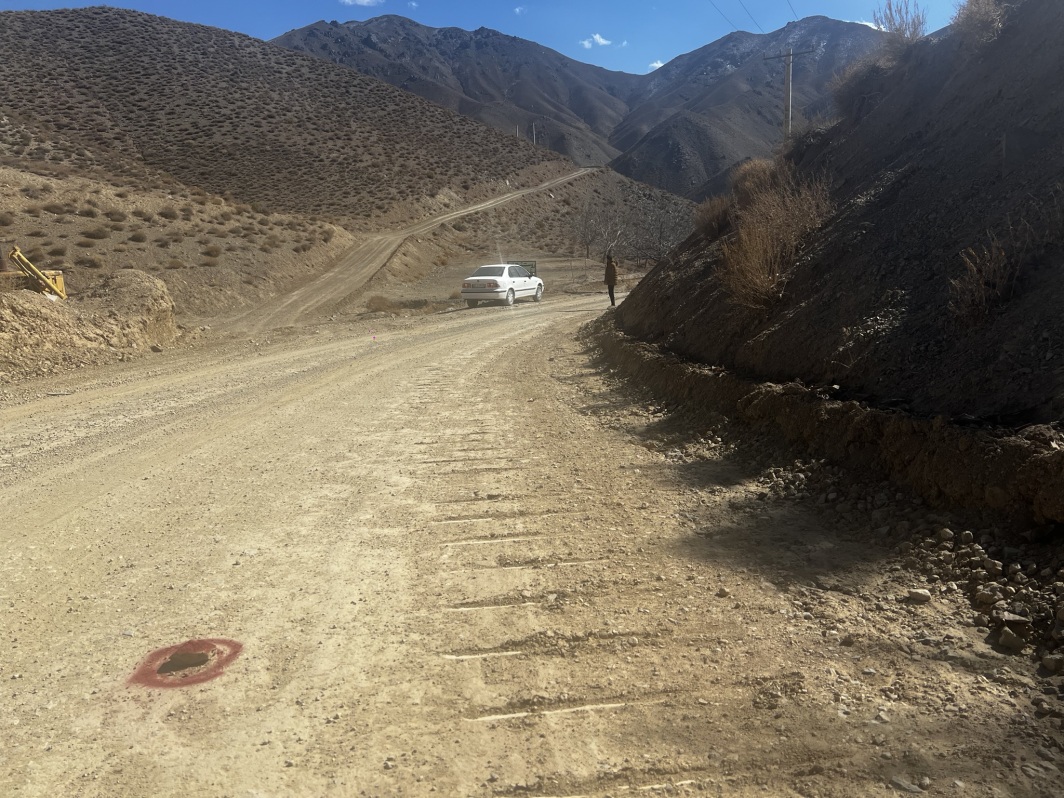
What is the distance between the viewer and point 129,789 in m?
2.69

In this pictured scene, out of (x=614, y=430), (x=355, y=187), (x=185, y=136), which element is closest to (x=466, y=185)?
(x=355, y=187)

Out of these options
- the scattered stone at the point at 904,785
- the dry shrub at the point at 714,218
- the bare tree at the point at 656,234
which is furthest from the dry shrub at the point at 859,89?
the bare tree at the point at 656,234

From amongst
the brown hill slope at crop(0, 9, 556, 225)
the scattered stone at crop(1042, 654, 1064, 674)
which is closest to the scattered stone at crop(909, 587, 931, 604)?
the scattered stone at crop(1042, 654, 1064, 674)

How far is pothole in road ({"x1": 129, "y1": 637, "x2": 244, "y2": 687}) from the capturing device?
3375 millimetres

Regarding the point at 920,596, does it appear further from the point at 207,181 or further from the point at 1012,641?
the point at 207,181

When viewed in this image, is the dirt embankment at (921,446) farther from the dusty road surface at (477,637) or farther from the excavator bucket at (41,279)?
the excavator bucket at (41,279)

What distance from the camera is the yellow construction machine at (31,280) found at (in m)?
16.7

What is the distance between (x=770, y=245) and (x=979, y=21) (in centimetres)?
558

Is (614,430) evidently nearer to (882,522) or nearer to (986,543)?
(882,522)

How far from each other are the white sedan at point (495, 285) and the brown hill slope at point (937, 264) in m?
14.8

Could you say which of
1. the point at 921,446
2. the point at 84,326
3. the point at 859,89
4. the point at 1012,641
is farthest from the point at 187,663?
the point at 859,89

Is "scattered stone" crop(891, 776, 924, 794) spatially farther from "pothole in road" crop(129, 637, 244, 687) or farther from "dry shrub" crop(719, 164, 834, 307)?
"dry shrub" crop(719, 164, 834, 307)

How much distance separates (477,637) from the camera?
3.72 m

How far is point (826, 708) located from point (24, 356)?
1525cm
